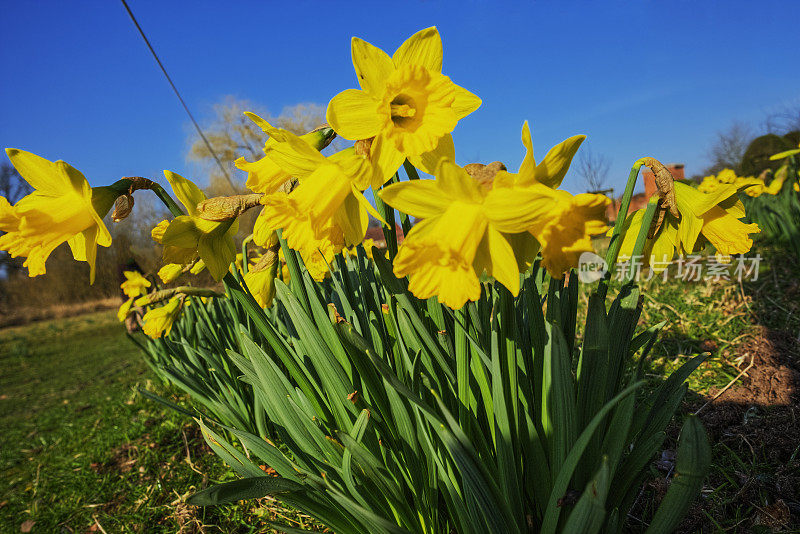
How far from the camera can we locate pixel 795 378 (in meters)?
2.03

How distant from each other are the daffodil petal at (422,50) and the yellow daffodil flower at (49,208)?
729 millimetres

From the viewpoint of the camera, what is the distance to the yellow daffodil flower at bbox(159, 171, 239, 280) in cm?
95

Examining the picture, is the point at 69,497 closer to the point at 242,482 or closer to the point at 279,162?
the point at 242,482

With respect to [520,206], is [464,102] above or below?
above

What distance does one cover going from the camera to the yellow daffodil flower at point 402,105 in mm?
761

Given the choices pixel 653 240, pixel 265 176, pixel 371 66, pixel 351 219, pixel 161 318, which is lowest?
pixel 161 318

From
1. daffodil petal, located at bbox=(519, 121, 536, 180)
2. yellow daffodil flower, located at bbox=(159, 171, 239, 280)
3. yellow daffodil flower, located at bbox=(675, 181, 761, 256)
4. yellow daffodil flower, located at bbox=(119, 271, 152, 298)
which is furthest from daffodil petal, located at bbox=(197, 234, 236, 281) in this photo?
yellow daffodil flower, located at bbox=(119, 271, 152, 298)

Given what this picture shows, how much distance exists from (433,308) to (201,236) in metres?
Answer: 0.58

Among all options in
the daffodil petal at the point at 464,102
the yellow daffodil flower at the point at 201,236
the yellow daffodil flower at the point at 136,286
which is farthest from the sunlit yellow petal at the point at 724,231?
the yellow daffodil flower at the point at 136,286

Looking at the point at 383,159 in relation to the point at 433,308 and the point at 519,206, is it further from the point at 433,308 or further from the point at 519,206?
the point at 433,308

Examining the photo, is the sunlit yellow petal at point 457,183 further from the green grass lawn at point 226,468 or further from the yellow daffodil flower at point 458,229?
the green grass lawn at point 226,468

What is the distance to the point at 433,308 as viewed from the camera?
1.08m

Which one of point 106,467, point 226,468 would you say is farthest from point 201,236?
point 106,467

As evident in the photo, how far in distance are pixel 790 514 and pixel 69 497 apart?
3059 millimetres
